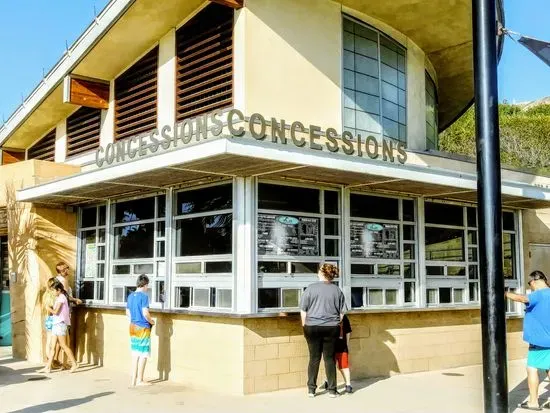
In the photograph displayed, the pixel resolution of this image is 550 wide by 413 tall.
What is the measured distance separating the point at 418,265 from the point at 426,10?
4527mm

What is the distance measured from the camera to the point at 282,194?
9.33 metres

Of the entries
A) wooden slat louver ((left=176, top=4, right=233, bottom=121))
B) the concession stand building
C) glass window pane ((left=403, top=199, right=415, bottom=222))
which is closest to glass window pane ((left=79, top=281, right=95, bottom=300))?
the concession stand building

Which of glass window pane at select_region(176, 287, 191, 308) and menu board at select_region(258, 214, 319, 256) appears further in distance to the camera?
glass window pane at select_region(176, 287, 191, 308)

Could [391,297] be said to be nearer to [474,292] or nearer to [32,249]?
[474,292]

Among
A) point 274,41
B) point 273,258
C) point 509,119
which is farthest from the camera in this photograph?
point 509,119

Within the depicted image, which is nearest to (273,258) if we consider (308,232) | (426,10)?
(308,232)

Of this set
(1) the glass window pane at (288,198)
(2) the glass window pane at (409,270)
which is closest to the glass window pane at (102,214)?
(1) the glass window pane at (288,198)

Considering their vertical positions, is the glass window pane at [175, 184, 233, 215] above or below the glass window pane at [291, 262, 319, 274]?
above

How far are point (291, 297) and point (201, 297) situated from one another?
1328 millimetres

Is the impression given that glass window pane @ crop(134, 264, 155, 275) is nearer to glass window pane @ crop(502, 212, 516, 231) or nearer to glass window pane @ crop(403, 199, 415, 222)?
glass window pane @ crop(403, 199, 415, 222)

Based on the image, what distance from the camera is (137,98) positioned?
1200 centimetres

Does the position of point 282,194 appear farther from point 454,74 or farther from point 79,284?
point 454,74

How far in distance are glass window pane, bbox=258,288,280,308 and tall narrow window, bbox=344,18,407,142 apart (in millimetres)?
3191

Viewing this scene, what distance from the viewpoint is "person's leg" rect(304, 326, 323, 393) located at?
8545 millimetres
